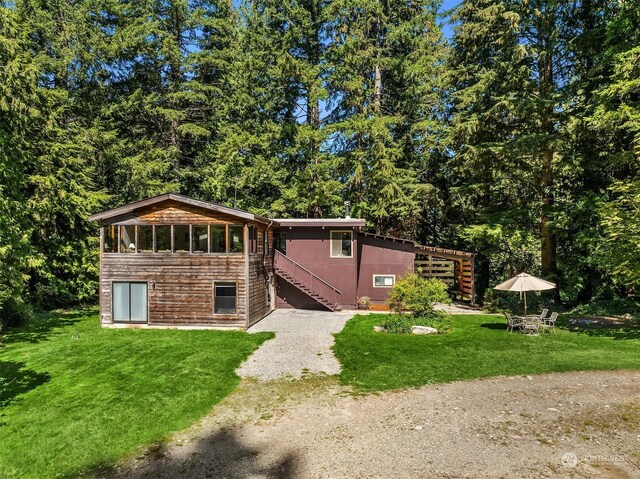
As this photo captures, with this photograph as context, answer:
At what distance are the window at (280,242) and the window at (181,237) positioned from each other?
5152 mm

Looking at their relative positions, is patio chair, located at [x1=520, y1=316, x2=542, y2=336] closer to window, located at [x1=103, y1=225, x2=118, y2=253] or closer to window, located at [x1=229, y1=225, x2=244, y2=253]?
window, located at [x1=229, y1=225, x2=244, y2=253]


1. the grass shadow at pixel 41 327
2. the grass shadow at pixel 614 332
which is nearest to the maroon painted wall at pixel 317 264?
the grass shadow at pixel 614 332

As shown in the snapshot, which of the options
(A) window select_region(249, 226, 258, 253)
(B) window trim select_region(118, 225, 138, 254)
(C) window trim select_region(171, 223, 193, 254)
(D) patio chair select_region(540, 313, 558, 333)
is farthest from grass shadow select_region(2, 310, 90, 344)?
(D) patio chair select_region(540, 313, 558, 333)

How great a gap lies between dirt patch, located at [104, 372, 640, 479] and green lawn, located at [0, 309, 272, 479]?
2.41ft

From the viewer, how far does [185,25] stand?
26781mm

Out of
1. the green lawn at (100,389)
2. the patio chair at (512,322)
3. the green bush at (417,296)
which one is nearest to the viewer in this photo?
the green lawn at (100,389)

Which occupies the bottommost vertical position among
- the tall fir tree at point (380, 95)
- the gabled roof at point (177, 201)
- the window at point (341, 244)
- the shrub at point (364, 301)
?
the shrub at point (364, 301)

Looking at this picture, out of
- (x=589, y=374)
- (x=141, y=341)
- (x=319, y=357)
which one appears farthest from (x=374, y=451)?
(x=141, y=341)

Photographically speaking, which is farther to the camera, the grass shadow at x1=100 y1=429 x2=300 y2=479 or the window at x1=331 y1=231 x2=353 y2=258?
the window at x1=331 y1=231 x2=353 y2=258

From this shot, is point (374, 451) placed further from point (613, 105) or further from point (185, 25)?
point (185, 25)

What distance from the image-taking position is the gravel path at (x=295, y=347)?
9.59 metres

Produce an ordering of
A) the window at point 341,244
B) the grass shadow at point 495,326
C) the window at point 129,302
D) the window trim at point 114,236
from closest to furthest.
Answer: the grass shadow at point 495,326 → the window at point 129,302 → the window trim at point 114,236 → the window at point 341,244

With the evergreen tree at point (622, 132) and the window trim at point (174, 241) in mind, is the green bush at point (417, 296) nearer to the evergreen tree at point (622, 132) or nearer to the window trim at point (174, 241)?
the evergreen tree at point (622, 132)

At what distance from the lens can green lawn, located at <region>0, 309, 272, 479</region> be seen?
5.86 meters
